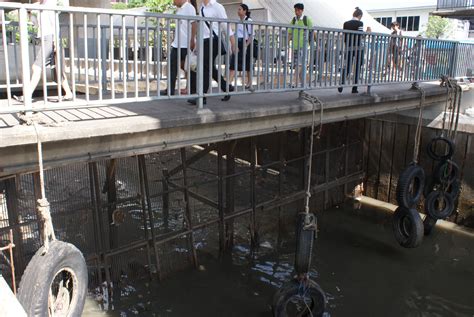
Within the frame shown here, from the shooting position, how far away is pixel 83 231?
755 cm

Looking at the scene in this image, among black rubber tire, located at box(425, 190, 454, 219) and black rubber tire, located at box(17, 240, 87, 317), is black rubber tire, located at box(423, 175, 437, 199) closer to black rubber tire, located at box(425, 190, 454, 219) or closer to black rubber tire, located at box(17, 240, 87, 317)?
black rubber tire, located at box(425, 190, 454, 219)

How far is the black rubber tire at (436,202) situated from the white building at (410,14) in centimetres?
2814

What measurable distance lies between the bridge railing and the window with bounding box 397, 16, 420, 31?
94.2 feet

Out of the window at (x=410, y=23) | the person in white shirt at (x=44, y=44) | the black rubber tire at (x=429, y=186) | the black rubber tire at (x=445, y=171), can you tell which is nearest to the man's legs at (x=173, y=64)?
the person in white shirt at (x=44, y=44)

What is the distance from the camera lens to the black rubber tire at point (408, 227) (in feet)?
30.0

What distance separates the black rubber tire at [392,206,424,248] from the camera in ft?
30.0

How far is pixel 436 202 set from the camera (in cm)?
1027

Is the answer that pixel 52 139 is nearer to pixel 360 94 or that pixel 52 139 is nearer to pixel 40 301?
pixel 40 301

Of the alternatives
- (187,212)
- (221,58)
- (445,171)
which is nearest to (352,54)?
(221,58)

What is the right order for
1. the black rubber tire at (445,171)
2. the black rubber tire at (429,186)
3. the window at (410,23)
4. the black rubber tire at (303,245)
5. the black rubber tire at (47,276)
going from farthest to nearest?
the window at (410,23), the black rubber tire at (429,186), the black rubber tire at (445,171), the black rubber tire at (303,245), the black rubber tire at (47,276)

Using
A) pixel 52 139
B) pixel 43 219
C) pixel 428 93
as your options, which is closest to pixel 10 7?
pixel 52 139

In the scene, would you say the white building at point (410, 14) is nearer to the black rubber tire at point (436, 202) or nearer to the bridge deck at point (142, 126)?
the black rubber tire at point (436, 202)

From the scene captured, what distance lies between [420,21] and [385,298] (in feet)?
110

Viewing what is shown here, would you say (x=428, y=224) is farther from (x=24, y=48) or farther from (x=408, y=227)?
(x=24, y=48)
